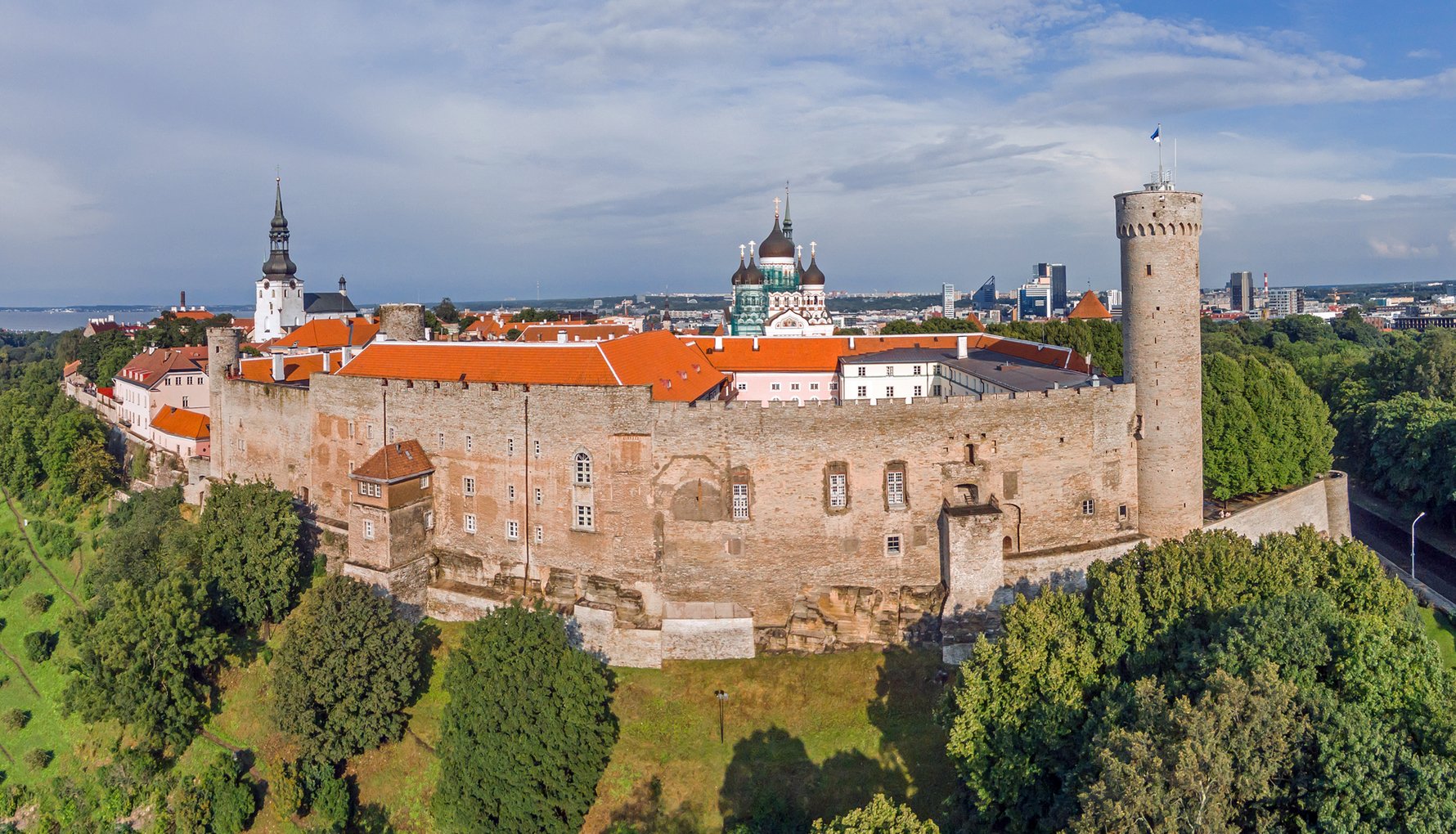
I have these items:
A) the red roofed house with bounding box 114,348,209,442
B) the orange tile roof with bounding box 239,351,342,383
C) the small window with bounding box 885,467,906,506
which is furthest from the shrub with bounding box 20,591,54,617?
A: the small window with bounding box 885,467,906,506

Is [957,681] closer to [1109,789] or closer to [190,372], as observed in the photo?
[1109,789]

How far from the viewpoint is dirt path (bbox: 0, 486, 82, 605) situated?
58.5m

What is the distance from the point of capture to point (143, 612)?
3906 centimetres

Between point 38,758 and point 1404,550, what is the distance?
6706 cm

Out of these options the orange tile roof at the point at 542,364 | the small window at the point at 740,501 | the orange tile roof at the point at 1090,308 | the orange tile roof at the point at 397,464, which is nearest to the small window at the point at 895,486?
the small window at the point at 740,501

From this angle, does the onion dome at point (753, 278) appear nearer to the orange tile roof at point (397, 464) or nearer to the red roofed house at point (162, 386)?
the red roofed house at point (162, 386)

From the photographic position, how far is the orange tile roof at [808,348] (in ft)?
200

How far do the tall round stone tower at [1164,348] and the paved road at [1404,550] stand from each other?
55.3ft

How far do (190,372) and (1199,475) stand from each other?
67700 mm

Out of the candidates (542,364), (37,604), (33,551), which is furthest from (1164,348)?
(33,551)

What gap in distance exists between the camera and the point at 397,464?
4159 centimetres

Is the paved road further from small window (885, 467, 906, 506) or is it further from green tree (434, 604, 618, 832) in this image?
green tree (434, 604, 618, 832)

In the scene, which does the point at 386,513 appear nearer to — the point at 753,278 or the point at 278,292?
the point at 753,278

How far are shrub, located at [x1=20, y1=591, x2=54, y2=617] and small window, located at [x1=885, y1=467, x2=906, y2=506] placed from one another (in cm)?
4991
